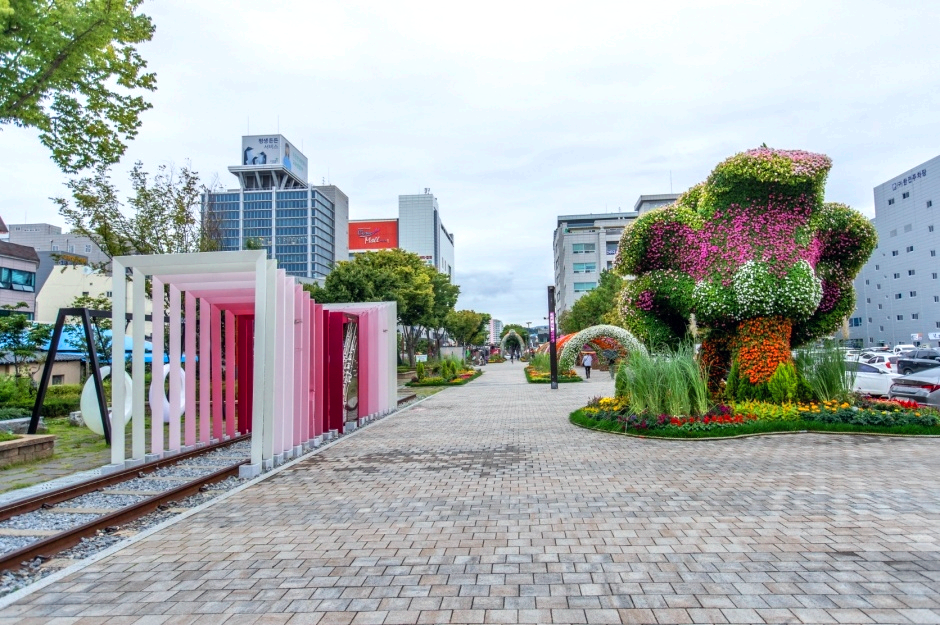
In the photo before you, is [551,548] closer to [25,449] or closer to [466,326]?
[25,449]

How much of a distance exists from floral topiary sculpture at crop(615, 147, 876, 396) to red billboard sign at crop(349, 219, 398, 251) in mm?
126043

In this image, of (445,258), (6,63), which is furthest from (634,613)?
(445,258)

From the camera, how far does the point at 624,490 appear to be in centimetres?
625

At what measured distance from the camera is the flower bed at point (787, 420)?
940 cm

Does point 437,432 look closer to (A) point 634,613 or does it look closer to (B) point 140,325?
(B) point 140,325

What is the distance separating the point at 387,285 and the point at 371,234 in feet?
371

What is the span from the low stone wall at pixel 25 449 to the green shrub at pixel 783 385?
12636 millimetres

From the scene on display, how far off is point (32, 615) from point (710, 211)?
1199 cm

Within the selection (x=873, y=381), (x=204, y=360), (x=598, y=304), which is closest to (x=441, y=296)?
(x=598, y=304)

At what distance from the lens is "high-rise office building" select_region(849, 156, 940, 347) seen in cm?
5591

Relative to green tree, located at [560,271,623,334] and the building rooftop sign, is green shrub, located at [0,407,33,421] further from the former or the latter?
the building rooftop sign

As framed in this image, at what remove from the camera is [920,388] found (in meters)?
11.8

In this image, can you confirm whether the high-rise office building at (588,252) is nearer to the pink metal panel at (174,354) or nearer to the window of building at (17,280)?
the window of building at (17,280)

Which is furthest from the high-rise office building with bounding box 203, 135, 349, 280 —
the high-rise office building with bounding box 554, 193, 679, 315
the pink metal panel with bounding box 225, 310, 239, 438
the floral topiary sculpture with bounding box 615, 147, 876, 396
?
the floral topiary sculpture with bounding box 615, 147, 876, 396
